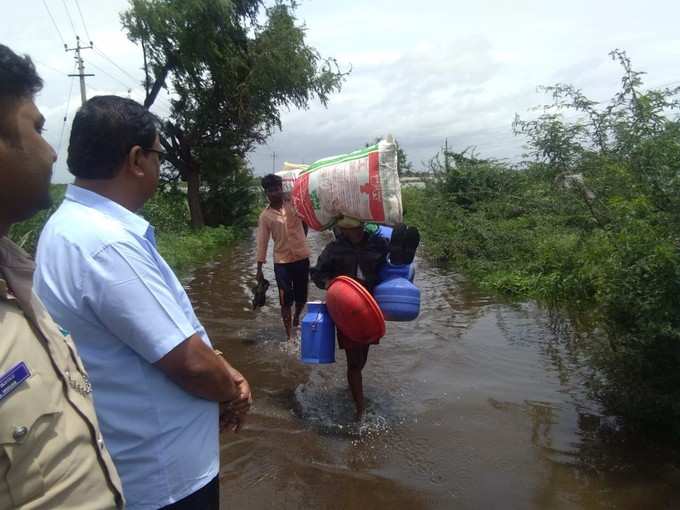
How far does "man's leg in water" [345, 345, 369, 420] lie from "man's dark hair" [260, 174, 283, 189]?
217cm

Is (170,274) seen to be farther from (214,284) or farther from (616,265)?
(214,284)

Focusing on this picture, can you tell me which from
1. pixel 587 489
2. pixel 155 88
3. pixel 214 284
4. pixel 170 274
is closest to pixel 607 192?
pixel 587 489

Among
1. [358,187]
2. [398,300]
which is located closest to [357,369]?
[398,300]

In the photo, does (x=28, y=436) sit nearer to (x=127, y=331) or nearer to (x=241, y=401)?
(x=127, y=331)

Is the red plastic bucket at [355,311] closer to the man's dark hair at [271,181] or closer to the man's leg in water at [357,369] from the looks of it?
the man's leg in water at [357,369]

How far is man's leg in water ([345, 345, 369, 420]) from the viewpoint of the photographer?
3852mm

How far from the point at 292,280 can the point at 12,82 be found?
474 cm

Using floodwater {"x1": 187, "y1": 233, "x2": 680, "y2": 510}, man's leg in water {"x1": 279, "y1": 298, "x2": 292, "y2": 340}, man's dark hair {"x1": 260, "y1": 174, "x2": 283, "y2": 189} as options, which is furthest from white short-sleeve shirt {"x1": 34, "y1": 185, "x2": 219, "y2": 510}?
man's leg in water {"x1": 279, "y1": 298, "x2": 292, "y2": 340}

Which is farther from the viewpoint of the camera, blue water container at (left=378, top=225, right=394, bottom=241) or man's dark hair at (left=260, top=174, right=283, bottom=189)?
man's dark hair at (left=260, top=174, right=283, bottom=189)

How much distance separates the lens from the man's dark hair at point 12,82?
1.13 meters

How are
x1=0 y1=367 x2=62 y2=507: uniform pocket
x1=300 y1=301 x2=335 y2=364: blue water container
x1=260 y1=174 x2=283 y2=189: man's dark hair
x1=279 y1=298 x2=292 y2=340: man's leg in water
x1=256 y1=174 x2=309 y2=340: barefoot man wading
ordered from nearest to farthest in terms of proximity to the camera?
1. x1=0 y1=367 x2=62 y2=507: uniform pocket
2. x1=300 y1=301 x2=335 y2=364: blue water container
3. x1=260 y1=174 x2=283 y2=189: man's dark hair
4. x1=256 y1=174 x2=309 y2=340: barefoot man wading
5. x1=279 y1=298 x2=292 y2=340: man's leg in water

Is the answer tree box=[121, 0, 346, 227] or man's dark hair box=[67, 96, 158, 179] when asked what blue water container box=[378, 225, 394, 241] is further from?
tree box=[121, 0, 346, 227]

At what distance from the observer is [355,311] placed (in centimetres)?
340

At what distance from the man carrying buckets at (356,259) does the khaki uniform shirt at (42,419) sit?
257 cm
